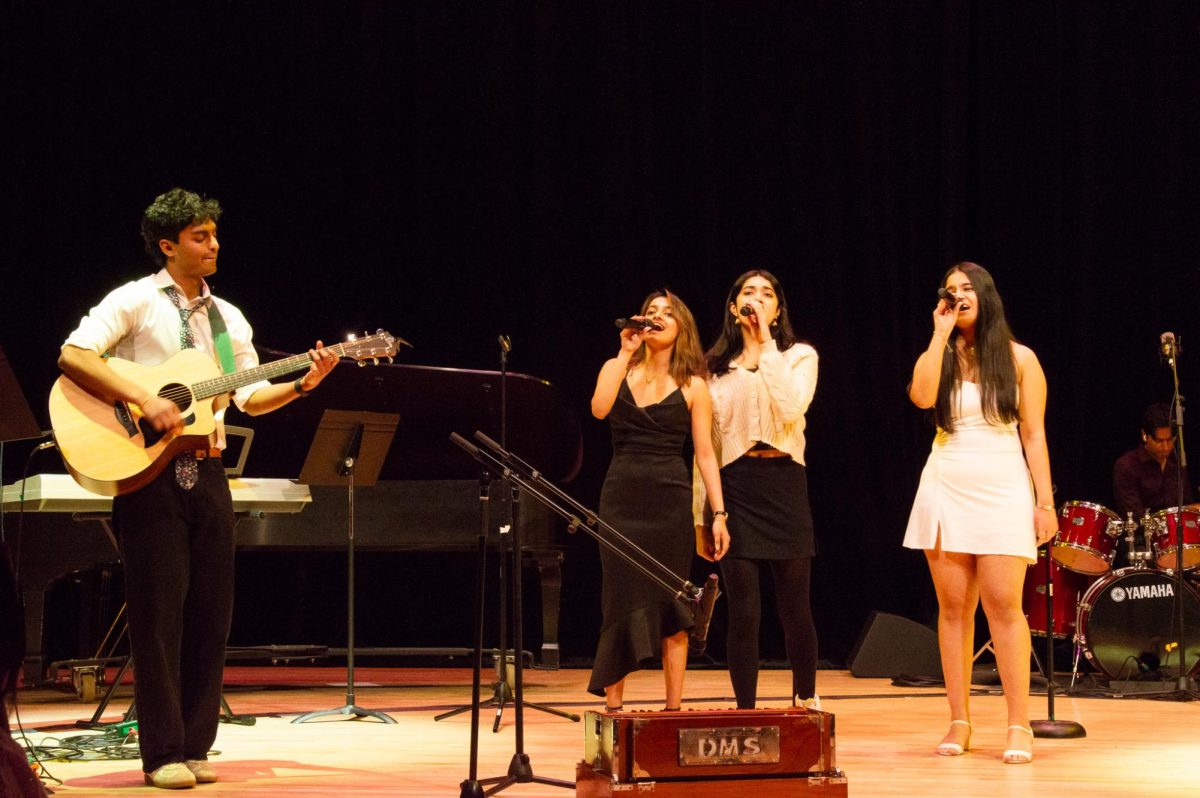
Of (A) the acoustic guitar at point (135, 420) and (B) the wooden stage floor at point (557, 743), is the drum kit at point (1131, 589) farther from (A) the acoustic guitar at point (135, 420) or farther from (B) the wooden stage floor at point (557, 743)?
(A) the acoustic guitar at point (135, 420)

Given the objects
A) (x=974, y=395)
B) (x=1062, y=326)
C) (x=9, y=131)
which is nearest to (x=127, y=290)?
(x=974, y=395)

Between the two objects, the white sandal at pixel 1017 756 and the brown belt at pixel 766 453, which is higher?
the brown belt at pixel 766 453

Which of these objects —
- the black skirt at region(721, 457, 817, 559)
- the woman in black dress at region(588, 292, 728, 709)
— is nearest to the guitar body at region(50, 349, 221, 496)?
the woman in black dress at region(588, 292, 728, 709)

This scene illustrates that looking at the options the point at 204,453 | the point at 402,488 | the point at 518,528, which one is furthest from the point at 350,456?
the point at 518,528

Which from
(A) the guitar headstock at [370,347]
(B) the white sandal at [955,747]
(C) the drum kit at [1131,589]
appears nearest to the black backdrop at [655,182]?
(C) the drum kit at [1131,589]

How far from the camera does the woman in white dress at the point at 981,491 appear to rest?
4.41m

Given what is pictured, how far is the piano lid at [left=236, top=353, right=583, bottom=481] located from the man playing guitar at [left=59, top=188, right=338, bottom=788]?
2.68m

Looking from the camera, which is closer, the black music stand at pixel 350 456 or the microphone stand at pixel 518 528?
the microphone stand at pixel 518 528

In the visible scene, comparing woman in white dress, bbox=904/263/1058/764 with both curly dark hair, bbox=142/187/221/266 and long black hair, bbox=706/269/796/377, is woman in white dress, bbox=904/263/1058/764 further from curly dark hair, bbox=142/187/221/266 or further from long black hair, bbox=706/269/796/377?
curly dark hair, bbox=142/187/221/266

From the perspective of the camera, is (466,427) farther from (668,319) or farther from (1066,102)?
(1066,102)

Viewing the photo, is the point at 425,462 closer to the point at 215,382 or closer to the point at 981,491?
the point at 215,382

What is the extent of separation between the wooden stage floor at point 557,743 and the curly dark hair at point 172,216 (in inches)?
65.7

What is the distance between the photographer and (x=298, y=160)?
28.2 ft

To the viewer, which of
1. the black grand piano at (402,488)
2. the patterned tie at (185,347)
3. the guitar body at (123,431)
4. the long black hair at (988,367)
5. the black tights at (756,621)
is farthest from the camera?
the black grand piano at (402,488)
